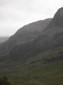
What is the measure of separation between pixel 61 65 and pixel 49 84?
7695cm

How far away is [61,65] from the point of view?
199m

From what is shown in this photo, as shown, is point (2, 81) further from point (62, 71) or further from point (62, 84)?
point (62, 71)

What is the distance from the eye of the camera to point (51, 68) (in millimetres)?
199375

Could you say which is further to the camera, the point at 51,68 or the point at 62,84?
the point at 51,68

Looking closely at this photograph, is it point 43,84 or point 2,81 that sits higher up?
point 2,81

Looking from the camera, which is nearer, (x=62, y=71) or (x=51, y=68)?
(x=62, y=71)

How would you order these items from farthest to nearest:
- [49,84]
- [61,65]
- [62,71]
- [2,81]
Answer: [61,65], [62,71], [49,84], [2,81]

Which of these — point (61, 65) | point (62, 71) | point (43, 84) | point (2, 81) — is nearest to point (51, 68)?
point (61, 65)

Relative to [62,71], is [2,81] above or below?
above

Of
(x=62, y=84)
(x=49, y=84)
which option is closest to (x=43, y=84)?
(x=49, y=84)

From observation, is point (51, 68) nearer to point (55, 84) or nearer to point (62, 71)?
point (62, 71)

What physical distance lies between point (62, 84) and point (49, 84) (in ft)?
34.0

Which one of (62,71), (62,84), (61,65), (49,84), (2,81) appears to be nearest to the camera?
(2,81)

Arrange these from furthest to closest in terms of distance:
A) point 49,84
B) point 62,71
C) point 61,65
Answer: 1. point 61,65
2. point 62,71
3. point 49,84
